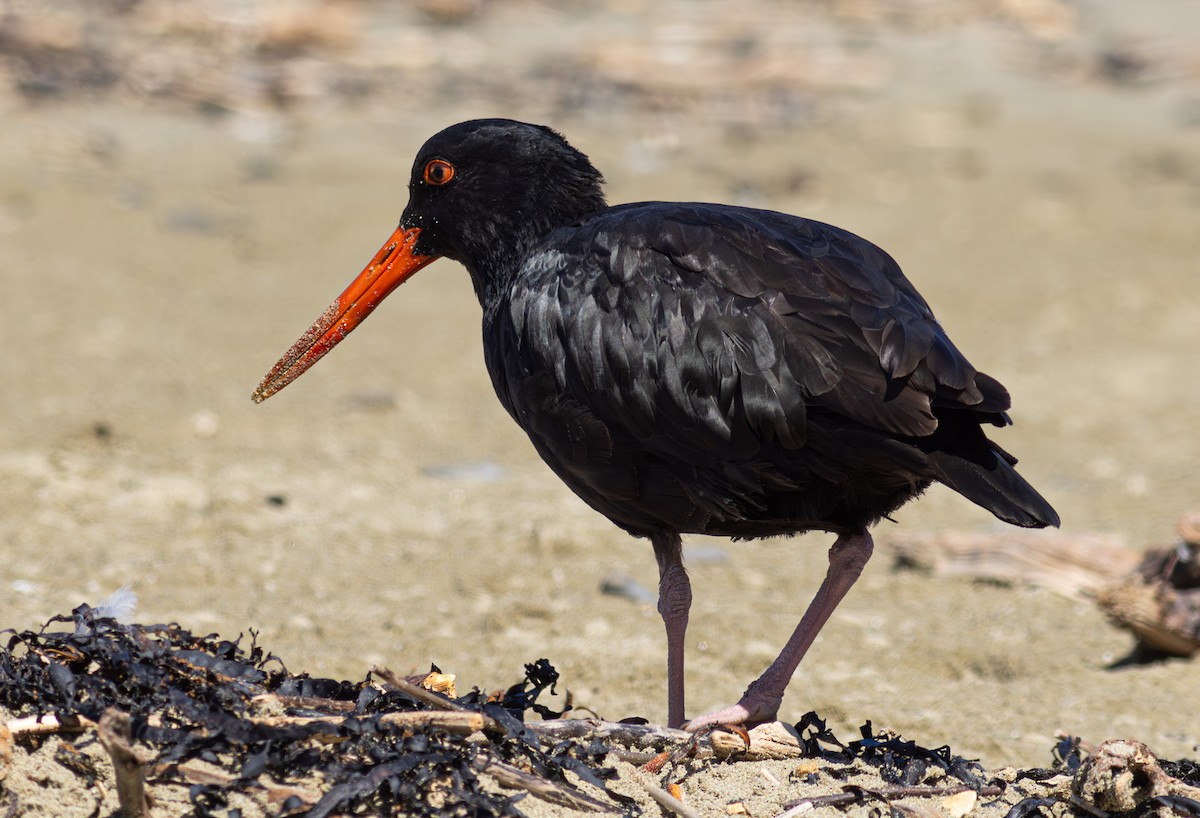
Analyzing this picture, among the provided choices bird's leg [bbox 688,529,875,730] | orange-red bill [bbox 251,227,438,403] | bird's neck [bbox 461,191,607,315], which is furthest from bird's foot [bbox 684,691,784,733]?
orange-red bill [bbox 251,227,438,403]

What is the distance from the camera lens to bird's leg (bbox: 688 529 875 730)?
387cm

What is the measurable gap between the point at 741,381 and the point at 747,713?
0.89 m

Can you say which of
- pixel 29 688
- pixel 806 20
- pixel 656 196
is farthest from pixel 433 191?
pixel 806 20

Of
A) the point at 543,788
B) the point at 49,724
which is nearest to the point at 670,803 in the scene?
the point at 543,788

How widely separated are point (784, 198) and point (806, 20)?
4809mm

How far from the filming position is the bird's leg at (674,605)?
13.5ft

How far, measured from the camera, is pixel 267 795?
293 centimetres

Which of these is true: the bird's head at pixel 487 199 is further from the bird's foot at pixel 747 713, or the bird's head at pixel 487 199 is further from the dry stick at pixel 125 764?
the dry stick at pixel 125 764

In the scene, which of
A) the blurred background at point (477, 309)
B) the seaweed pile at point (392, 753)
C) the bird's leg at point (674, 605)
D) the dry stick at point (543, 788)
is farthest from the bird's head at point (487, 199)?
the dry stick at point (543, 788)

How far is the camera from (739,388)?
3627mm

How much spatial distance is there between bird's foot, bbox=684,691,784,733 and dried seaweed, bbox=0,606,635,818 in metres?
0.49

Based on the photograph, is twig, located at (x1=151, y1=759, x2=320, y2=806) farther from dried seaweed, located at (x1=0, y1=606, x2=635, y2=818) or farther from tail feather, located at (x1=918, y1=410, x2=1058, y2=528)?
tail feather, located at (x1=918, y1=410, x2=1058, y2=528)

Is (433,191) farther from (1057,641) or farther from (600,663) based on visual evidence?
(1057,641)

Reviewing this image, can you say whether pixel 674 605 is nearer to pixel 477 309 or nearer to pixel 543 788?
pixel 543 788
